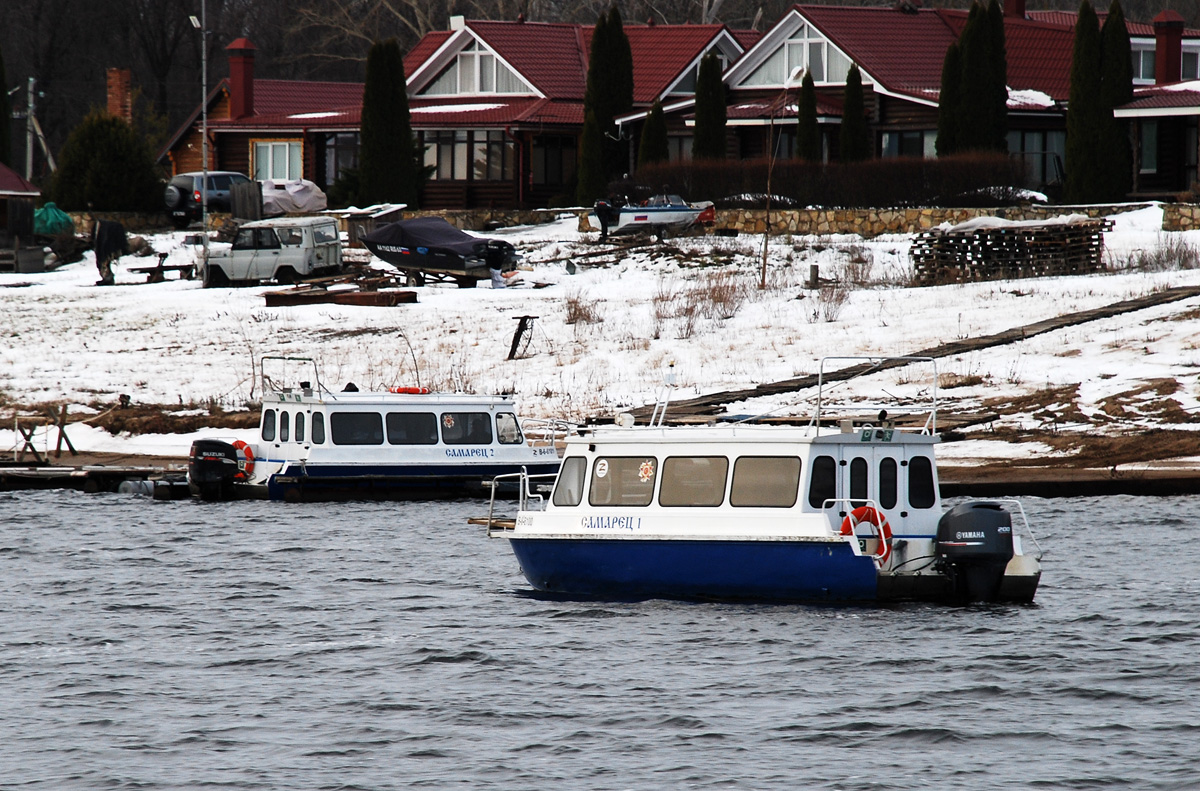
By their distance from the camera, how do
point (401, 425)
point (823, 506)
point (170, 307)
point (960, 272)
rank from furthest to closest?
point (170, 307), point (960, 272), point (401, 425), point (823, 506)

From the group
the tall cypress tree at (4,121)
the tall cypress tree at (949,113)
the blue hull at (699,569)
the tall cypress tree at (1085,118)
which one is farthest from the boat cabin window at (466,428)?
the tall cypress tree at (4,121)

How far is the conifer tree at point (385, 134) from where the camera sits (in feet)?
190

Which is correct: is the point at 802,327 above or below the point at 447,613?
above

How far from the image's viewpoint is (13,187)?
58156mm

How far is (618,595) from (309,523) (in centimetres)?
920

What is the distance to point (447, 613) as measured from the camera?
2031cm

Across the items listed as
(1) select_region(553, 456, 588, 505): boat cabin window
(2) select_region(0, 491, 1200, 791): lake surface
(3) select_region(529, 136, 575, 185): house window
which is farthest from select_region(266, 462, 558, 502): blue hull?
(3) select_region(529, 136, 575, 185): house window

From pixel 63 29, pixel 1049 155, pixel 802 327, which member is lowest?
pixel 802 327

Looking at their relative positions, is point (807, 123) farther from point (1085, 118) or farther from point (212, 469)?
point (212, 469)

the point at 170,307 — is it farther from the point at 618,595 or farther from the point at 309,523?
the point at 618,595

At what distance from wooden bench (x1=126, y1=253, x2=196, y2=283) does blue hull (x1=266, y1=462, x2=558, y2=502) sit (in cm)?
2267

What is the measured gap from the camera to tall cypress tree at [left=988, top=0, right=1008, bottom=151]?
52.8 metres

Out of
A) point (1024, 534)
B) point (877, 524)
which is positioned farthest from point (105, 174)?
point (877, 524)

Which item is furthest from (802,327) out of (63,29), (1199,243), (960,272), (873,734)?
(63,29)
